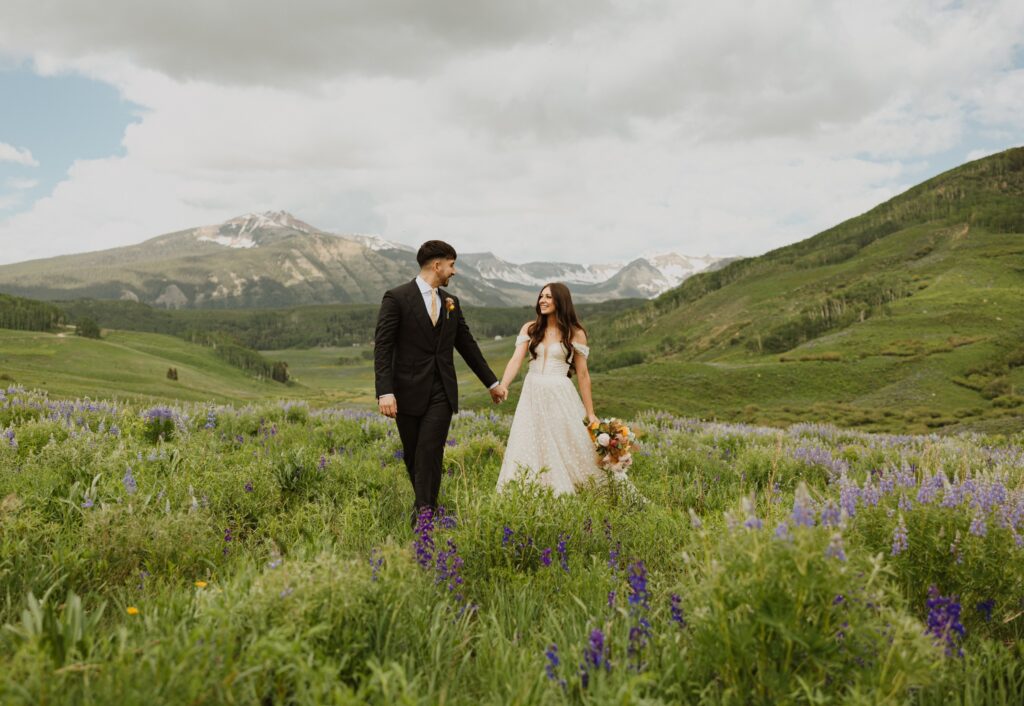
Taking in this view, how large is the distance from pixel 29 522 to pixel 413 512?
330cm

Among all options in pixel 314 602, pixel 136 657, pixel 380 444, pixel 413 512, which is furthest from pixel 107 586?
pixel 380 444

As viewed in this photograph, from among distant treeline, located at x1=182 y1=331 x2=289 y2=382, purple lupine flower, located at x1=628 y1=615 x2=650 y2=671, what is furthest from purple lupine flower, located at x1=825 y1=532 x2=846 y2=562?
distant treeline, located at x1=182 y1=331 x2=289 y2=382

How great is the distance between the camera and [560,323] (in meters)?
8.23

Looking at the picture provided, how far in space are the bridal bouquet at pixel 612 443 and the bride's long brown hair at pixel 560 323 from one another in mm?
1196

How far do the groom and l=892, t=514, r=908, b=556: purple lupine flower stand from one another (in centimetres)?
455

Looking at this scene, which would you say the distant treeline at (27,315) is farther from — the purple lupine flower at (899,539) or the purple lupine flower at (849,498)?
the purple lupine flower at (899,539)

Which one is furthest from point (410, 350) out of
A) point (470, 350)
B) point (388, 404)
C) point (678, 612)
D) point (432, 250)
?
point (678, 612)

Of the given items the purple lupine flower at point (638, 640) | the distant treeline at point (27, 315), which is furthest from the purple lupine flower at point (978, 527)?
the distant treeline at point (27, 315)

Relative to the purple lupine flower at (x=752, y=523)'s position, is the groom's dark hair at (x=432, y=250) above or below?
above

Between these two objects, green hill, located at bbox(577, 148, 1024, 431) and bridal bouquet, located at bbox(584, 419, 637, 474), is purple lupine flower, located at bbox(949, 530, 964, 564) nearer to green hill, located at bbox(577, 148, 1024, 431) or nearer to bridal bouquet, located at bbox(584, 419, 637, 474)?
bridal bouquet, located at bbox(584, 419, 637, 474)

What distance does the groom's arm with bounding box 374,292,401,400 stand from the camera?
6637 millimetres

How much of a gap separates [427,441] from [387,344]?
1249 mm

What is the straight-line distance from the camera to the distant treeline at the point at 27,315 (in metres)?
142

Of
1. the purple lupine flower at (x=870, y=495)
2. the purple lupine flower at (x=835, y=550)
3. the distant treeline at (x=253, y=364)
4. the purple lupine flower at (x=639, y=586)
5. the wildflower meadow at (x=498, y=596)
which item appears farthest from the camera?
the distant treeline at (x=253, y=364)
